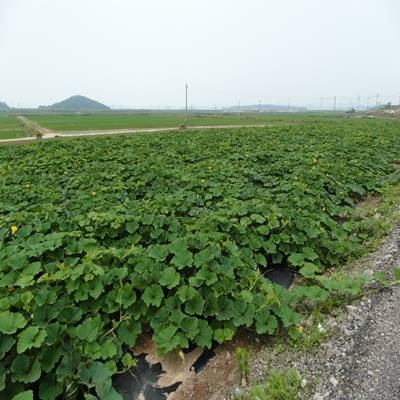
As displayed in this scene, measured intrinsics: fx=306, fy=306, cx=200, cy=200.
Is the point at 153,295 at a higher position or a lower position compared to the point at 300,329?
higher

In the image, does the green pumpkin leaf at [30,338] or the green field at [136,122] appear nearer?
the green pumpkin leaf at [30,338]

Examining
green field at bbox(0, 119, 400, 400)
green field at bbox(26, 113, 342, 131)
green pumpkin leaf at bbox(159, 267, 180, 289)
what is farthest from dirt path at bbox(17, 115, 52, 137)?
green pumpkin leaf at bbox(159, 267, 180, 289)

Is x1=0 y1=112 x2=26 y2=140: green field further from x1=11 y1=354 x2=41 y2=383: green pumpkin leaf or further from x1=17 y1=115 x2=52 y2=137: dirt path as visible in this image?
x1=11 y1=354 x2=41 y2=383: green pumpkin leaf

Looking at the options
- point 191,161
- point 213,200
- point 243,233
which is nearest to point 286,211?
point 243,233

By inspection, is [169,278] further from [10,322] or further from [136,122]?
[136,122]

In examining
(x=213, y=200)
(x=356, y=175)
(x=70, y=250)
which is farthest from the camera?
(x=356, y=175)

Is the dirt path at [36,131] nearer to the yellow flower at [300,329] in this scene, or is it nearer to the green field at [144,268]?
the green field at [144,268]

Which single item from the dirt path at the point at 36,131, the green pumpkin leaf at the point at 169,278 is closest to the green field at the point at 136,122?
the dirt path at the point at 36,131

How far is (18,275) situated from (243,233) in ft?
8.57

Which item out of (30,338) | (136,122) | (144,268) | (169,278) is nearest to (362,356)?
(169,278)

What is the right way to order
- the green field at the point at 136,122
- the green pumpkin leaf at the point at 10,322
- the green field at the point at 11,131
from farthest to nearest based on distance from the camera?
the green field at the point at 136,122
the green field at the point at 11,131
the green pumpkin leaf at the point at 10,322

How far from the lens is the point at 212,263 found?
10.5ft

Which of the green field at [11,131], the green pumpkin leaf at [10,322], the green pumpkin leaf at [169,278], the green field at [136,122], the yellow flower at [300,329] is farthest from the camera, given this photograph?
the green field at [136,122]

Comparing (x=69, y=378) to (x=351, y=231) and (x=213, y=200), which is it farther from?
(x=351, y=231)
